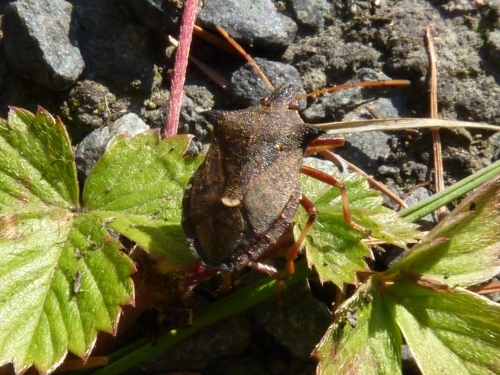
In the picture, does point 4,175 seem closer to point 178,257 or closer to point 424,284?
point 178,257

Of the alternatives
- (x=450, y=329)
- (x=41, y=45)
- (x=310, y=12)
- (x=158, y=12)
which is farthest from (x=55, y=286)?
(x=310, y=12)

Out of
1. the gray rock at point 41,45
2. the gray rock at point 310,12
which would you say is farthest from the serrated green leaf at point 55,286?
the gray rock at point 310,12

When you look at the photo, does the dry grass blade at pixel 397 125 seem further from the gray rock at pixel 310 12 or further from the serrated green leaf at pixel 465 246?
the serrated green leaf at pixel 465 246

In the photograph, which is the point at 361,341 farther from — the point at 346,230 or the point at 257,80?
the point at 257,80

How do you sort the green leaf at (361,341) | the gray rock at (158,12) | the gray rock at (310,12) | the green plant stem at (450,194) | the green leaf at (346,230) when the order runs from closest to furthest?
the green leaf at (361,341)
the green leaf at (346,230)
the green plant stem at (450,194)
the gray rock at (158,12)
the gray rock at (310,12)

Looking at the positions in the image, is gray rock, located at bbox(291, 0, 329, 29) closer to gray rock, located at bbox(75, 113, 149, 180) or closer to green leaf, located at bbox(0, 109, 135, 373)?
gray rock, located at bbox(75, 113, 149, 180)

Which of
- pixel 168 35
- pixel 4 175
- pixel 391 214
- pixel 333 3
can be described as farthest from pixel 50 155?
pixel 333 3
